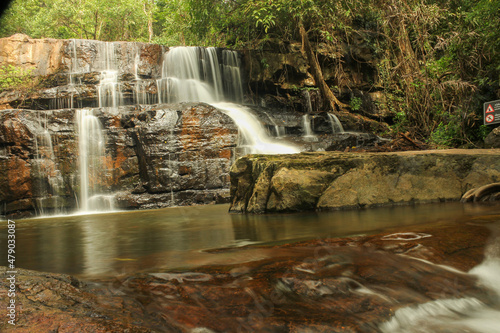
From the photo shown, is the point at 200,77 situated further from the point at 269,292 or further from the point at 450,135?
the point at 269,292

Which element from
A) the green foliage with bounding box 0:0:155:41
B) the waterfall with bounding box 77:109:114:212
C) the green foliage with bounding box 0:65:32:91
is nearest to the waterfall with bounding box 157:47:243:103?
the waterfall with bounding box 77:109:114:212

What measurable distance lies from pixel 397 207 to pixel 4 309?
5.18 meters

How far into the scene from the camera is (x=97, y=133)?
10.2 metres

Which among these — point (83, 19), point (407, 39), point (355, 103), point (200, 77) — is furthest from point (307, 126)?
point (83, 19)

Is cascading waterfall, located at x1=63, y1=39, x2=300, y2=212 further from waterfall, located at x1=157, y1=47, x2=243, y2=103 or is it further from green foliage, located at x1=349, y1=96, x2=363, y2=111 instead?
green foliage, located at x1=349, y1=96, x2=363, y2=111

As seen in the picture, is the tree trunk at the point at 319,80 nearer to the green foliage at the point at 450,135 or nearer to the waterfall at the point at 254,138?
the waterfall at the point at 254,138

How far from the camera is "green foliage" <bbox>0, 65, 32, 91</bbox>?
1378 cm

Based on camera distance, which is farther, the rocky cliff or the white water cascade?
the rocky cliff

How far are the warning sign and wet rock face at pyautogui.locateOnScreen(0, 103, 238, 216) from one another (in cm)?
600

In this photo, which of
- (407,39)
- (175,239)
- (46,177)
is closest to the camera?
(175,239)

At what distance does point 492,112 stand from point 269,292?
8056 millimetres

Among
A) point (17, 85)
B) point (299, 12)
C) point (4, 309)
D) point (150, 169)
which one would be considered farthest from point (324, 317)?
point (17, 85)

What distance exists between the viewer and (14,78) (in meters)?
14.1

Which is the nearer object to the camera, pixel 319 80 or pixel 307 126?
pixel 307 126
